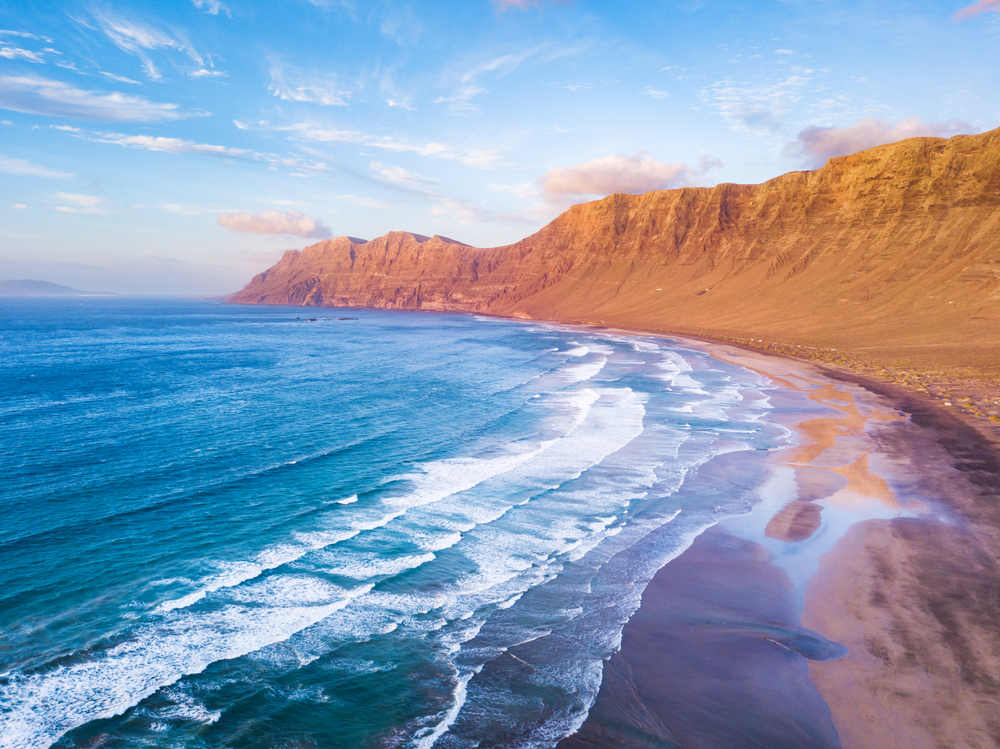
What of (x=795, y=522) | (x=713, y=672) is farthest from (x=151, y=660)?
(x=795, y=522)

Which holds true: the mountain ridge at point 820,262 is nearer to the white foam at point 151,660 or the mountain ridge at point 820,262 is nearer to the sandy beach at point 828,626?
the sandy beach at point 828,626

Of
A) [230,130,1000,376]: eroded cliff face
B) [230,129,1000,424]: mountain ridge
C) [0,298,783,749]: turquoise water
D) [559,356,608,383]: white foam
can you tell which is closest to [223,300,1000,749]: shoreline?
[0,298,783,749]: turquoise water

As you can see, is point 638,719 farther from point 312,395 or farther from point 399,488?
point 312,395

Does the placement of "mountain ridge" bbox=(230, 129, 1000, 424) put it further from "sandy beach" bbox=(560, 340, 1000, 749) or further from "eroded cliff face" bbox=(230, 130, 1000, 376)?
"sandy beach" bbox=(560, 340, 1000, 749)

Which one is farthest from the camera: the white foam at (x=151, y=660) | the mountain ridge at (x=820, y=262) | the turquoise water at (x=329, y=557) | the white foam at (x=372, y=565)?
the mountain ridge at (x=820, y=262)

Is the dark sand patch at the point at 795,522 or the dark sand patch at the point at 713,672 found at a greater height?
the dark sand patch at the point at 713,672

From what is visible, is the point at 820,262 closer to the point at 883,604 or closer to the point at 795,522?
the point at 795,522

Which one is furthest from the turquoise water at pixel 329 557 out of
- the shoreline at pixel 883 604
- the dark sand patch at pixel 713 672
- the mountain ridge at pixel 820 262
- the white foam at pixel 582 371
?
the mountain ridge at pixel 820 262
